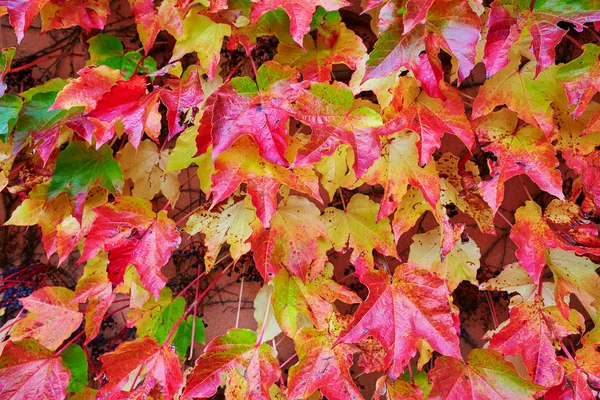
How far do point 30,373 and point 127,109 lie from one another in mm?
678

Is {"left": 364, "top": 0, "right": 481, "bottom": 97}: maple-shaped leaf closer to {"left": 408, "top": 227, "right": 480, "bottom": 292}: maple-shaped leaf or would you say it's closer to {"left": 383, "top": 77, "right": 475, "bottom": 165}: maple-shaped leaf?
{"left": 383, "top": 77, "right": 475, "bottom": 165}: maple-shaped leaf

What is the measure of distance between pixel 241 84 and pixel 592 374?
932 millimetres

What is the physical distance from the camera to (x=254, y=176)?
938mm

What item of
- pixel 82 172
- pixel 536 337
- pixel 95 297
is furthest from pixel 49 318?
pixel 536 337

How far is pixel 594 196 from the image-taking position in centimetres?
97

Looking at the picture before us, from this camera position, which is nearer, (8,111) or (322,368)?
(322,368)

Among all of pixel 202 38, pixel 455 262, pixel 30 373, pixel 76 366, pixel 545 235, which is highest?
pixel 202 38

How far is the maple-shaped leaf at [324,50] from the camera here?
102cm

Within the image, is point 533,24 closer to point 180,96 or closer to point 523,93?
point 523,93

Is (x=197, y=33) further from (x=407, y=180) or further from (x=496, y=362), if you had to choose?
(x=496, y=362)

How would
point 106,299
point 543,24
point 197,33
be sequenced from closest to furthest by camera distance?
point 543,24, point 197,33, point 106,299

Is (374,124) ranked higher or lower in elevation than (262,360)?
higher

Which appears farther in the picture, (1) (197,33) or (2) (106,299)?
(2) (106,299)

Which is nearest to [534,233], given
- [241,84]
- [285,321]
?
[285,321]
